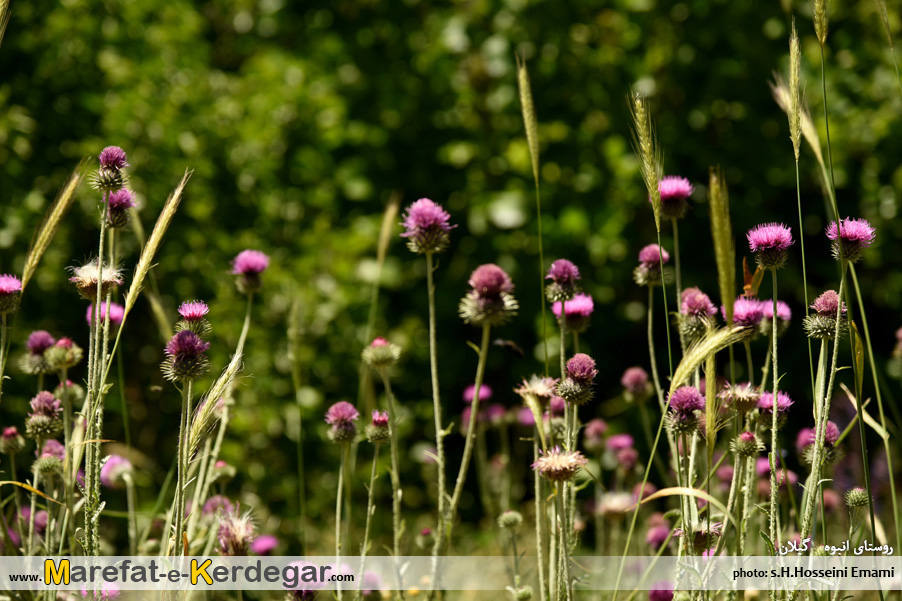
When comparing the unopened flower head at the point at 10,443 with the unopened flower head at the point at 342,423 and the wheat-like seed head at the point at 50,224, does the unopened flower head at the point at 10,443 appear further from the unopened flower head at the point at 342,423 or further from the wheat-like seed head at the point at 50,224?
the unopened flower head at the point at 342,423

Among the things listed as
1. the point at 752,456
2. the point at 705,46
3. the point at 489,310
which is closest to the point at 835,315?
the point at 752,456

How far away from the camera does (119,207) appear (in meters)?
1.94

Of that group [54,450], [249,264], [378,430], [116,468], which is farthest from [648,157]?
[116,468]

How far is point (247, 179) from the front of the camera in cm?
434

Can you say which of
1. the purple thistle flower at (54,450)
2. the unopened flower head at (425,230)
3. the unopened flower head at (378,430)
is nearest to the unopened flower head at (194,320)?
the unopened flower head at (425,230)

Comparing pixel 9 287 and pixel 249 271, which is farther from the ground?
pixel 249 271

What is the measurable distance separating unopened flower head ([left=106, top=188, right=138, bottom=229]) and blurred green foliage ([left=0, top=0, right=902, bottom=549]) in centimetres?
201

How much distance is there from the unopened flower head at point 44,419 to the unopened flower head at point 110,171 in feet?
2.04

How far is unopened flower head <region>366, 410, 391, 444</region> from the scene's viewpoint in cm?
220

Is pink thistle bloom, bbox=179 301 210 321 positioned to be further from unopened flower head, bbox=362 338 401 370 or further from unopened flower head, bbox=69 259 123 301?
unopened flower head, bbox=362 338 401 370

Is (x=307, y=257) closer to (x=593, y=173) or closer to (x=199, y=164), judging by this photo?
(x=199, y=164)

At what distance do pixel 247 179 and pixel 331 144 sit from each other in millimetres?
511

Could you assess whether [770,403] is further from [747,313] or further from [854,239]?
[854,239]

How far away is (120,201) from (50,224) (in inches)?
7.6
